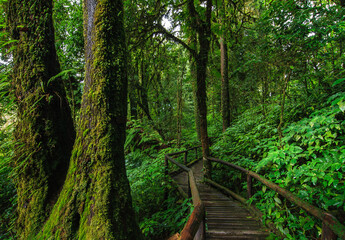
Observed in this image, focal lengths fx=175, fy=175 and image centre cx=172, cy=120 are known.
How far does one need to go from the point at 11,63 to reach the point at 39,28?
0.61 metres

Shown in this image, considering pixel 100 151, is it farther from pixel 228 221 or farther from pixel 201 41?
pixel 201 41

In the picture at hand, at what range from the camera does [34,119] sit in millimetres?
2307

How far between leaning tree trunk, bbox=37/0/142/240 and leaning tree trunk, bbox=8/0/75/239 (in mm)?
354

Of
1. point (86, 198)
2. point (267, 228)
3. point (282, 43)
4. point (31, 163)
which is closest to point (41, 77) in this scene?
point (31, 163)

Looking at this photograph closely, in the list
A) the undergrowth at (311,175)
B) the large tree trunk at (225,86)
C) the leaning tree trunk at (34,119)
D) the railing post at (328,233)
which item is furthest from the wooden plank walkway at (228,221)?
the large tree trunk at (225,86)

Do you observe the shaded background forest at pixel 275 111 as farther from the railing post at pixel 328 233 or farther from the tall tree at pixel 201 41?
the railing post at pixel 328 233

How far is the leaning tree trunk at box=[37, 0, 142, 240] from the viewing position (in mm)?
1967

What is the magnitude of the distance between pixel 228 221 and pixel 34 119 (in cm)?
400

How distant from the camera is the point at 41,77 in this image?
2.36 metres

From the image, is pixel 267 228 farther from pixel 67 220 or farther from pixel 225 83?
pixel 225 83

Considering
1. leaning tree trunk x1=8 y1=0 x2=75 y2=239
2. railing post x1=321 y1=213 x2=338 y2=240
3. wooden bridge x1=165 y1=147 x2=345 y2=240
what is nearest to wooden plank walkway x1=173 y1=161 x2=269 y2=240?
wooden bridge x1=165 y1=147 x2=345 y2=240

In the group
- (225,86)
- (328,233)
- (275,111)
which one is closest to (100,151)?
(328,233)

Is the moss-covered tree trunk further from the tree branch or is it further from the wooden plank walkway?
the wooden plank walkway

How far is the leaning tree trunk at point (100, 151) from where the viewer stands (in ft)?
6.45
